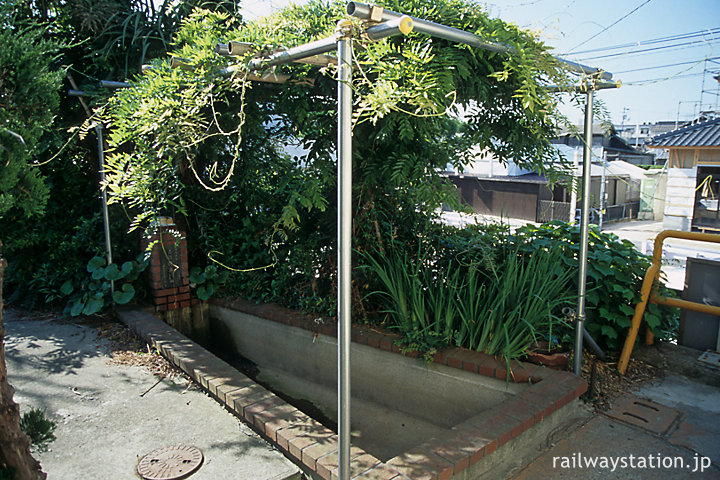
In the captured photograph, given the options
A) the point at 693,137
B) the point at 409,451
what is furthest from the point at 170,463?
the point at 693,137

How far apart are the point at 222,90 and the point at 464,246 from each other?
2.25 meters

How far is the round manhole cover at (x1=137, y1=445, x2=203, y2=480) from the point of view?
2541 mm

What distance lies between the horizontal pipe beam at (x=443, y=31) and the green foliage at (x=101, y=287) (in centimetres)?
393

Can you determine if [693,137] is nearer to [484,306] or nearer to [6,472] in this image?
[484,306]

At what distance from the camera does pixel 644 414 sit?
331 centimetres

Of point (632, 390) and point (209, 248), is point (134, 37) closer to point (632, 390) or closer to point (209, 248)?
point (209, 248)

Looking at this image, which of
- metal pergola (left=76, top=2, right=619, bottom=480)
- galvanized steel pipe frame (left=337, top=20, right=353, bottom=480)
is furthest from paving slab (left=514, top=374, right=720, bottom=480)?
galvanized steel pipe frame (left=337, top=20, right=353, bottom=480)

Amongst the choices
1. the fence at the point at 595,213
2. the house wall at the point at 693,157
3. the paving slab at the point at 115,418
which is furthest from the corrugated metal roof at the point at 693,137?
the paving slab at the point at 115,418

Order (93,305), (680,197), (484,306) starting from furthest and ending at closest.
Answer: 1. (680,197)
2. (93,305)
3. (484,306)

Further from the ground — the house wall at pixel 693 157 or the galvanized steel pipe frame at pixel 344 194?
the house wall at pixel 693 157

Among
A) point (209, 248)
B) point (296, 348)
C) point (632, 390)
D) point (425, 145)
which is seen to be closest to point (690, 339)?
point (632, 390)

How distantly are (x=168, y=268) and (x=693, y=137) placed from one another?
15.1m

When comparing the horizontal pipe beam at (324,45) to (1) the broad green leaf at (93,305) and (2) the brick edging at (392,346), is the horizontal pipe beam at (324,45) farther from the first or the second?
(1) the broad green leaf at (93,305)

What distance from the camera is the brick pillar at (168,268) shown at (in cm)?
504
